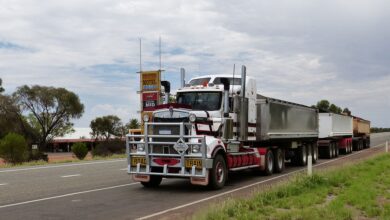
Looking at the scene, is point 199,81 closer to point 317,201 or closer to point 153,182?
point 153,182

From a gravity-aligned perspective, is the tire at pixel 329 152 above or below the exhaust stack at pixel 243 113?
below

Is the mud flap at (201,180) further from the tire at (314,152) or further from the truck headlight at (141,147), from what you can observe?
the tire at (314,152)

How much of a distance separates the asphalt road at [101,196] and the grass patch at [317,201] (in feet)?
4.29

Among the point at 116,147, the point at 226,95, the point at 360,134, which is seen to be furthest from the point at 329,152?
the point at 116,147

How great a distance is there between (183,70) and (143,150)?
14.2ft

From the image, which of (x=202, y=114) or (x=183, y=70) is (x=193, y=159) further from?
(x=183, y=70)

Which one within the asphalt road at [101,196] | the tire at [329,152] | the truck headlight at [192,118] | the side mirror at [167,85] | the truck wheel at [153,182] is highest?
the side mirror at [167,85]

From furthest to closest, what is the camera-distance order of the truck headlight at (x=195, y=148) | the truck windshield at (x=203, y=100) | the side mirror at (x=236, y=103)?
1. the side mirror at (x=236, y=103)
2. the truck windshield at (x=203, y=100)
3. the truck headlight at (x=195, y=148)

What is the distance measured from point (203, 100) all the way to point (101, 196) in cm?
429

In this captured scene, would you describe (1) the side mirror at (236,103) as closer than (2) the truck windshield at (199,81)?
Yes

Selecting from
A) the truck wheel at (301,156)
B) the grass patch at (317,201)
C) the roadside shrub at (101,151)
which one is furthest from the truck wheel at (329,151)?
the roadside shrub at (101,151)

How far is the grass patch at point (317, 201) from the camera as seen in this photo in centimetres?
876

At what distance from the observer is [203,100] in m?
15.1

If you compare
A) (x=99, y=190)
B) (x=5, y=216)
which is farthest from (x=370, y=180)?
(x=5, y=216)
